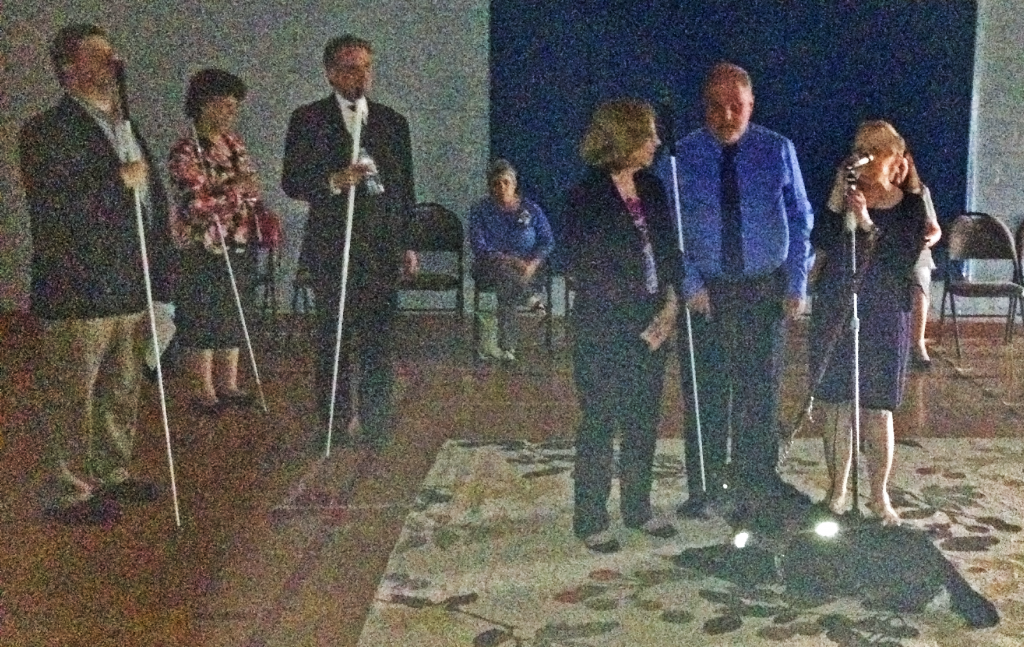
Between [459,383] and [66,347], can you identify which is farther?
[459,383]

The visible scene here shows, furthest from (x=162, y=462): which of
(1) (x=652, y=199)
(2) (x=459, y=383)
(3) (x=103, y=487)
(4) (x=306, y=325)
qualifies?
(4) (x=306, y=325)

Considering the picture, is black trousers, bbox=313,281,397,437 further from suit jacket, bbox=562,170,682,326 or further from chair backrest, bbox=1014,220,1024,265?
chair backrest, bbox=1014,220,1024,265

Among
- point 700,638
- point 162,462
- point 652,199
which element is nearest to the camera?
point 700,638

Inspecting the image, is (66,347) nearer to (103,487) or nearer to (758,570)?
(103,487)

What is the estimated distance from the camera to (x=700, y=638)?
2664 millimetres

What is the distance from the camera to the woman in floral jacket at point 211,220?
4613mm

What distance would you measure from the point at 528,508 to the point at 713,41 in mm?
4599

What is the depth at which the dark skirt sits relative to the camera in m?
4.74

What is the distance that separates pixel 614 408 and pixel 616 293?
1.13ft

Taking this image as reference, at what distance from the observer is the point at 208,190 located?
4641 mm

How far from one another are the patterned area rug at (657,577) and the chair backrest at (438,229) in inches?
121

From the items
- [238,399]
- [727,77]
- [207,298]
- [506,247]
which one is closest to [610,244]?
[727,77]

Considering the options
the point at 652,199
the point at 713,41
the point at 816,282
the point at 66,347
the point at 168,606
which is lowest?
the point at 168,606

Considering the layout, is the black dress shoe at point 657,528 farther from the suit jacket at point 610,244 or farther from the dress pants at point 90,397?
the dress pants at point 90,397
